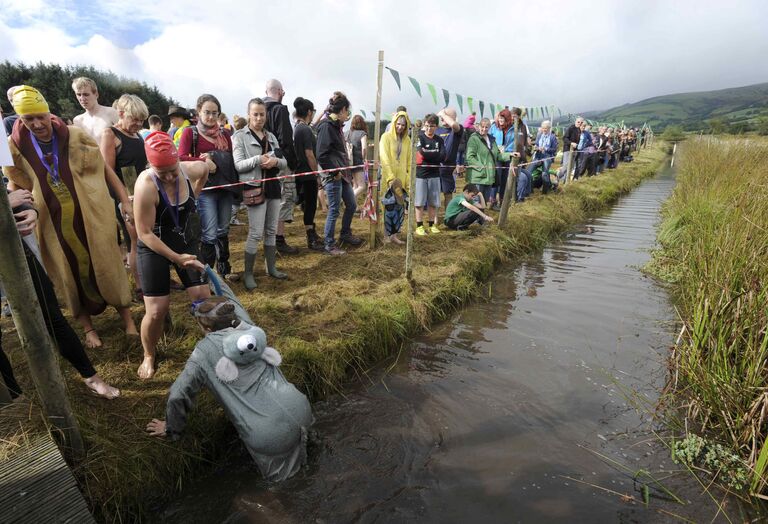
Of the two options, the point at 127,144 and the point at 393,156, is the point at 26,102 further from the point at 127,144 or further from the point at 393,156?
the point at 393,156

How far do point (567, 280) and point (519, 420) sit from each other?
3.78 m

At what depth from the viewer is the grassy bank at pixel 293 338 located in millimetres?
2512

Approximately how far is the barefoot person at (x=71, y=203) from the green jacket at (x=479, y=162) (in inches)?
256

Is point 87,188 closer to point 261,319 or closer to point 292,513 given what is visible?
point 261,319

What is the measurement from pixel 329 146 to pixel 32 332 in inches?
176

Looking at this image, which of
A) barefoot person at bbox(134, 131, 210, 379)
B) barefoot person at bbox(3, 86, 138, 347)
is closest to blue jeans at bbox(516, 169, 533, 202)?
barefoot person at bbox(134, 131, 210, 379)

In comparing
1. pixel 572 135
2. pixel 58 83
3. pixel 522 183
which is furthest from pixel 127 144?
pixel 58 83

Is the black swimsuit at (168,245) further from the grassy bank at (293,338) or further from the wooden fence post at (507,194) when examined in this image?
the wooden fence post at (507,194)

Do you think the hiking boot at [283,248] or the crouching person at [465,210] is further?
the crouching person at [465,210]

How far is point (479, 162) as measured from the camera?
28.0 feet

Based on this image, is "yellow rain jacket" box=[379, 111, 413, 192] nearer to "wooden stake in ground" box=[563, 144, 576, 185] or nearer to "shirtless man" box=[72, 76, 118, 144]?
"shirtless man" box=[72, 76, 118, 144]

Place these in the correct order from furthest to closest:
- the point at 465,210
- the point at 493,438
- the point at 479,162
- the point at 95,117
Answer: the point at 479,162
the point at 465,210
the point at 95,117
the point at 493,438

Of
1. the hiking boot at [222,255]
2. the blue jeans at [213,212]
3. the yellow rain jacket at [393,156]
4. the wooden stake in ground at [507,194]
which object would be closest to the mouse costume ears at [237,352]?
the blue jeans at [213,212]

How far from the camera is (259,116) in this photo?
14.9ft
